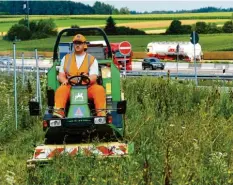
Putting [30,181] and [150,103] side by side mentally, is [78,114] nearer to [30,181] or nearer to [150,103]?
[30,181]

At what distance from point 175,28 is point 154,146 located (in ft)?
236

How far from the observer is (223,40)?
74375 mm

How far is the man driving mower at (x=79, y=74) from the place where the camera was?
31.6ft

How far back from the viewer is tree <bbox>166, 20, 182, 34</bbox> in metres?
79.0

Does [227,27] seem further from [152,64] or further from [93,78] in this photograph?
[93,78]

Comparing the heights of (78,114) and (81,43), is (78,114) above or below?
below

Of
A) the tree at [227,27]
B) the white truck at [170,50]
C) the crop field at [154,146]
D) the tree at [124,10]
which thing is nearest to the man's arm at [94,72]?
the crop field at [154,146]

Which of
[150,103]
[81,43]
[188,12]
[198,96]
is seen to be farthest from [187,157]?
[188,12]

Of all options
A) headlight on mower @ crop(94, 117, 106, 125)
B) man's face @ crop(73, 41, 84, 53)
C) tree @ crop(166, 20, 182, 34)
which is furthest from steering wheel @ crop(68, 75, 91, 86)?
tree @ crop(166, 20, 182, 34)

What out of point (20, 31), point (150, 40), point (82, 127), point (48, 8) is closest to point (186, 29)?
point (150, 40)

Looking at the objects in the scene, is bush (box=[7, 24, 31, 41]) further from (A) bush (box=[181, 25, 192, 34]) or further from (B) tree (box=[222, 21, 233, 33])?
(B) tree (box=[222, 21, 233, 33])

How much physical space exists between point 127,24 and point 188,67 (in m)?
29.0

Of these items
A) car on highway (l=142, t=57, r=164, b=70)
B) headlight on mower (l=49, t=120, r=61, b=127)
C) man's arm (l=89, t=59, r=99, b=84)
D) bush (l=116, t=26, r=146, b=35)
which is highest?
bush (l=116, t=26, r=146, b=35)

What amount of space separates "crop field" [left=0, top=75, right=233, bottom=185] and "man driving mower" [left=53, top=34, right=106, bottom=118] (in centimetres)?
90
